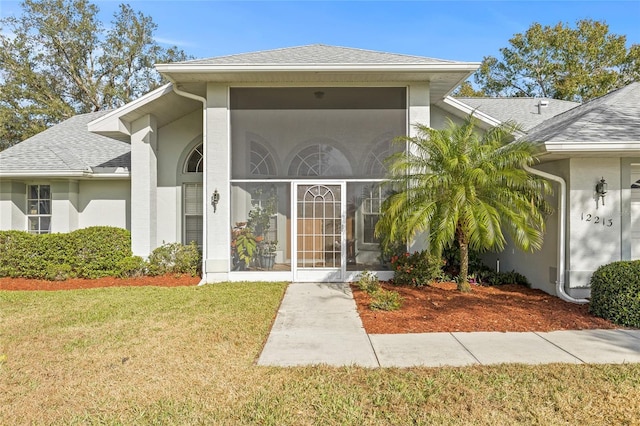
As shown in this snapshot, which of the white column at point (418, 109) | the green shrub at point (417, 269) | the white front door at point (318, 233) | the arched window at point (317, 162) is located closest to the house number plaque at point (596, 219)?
the green shrub at point (417, 269)

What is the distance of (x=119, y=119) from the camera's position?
1016 cm

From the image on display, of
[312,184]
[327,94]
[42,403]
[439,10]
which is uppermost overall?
[439,10]

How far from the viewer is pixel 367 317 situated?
21.2ft

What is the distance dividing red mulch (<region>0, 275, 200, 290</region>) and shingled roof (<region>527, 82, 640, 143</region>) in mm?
8776

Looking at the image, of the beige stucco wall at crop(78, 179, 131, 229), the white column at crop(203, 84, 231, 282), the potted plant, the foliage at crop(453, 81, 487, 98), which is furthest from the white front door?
the foliage at crop(453, 81, 487, 98)

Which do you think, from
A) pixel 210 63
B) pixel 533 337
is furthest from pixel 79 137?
pixel 533 337

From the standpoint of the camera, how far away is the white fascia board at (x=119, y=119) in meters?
9.67

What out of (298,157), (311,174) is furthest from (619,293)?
(298,157)

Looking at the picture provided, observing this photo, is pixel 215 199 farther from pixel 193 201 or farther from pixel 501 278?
pixel 501 278

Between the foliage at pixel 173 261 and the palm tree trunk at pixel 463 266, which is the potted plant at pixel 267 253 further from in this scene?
the palm tree trunk at pixel 463 266

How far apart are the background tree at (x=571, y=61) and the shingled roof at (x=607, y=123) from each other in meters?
16.8

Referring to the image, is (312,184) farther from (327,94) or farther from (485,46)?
(485,46)

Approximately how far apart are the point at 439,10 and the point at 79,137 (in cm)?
1310

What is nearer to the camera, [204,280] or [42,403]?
[42,403]
